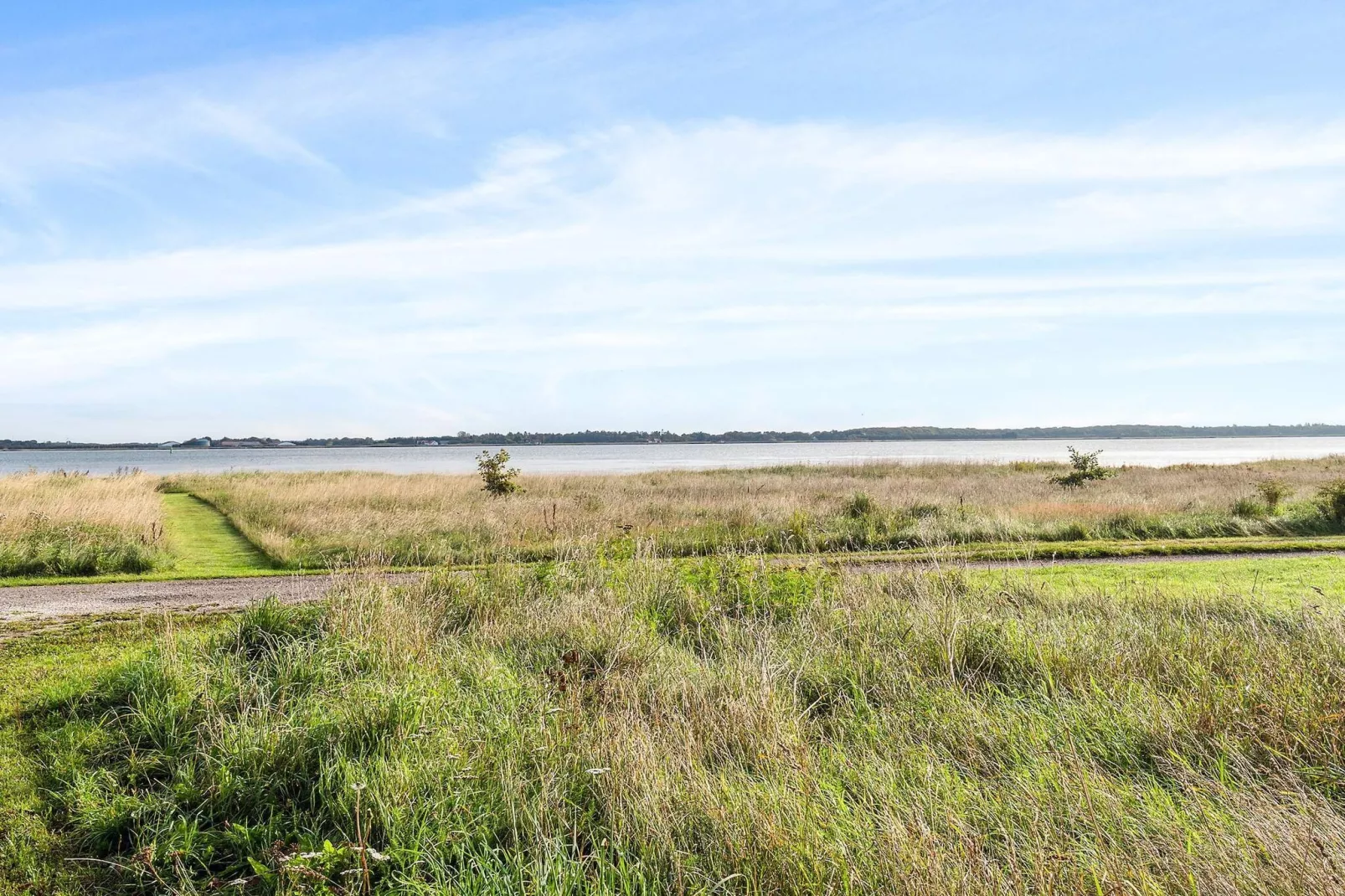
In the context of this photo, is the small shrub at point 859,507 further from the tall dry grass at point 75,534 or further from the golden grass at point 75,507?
the golden grass at point 75,507

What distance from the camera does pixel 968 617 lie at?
869 cm

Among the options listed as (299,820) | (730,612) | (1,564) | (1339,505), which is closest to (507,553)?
(730,612)

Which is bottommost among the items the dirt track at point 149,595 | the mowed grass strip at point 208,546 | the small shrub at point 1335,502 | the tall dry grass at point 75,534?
the mowed grass strip at point 208,546

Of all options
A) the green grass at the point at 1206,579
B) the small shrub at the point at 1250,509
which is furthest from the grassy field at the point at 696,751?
the small shrub at the point at 1250,509

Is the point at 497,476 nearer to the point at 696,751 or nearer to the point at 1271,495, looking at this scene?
the point at 1271,495

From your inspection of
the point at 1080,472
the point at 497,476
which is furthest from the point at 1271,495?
the point at 497,476

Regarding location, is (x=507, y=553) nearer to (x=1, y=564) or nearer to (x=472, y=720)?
(x=472, y=720)

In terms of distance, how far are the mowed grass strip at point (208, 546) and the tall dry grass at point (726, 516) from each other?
523 millimetres

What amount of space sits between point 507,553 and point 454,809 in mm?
7807

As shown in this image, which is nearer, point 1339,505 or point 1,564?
point 1,564

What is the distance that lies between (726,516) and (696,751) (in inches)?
660

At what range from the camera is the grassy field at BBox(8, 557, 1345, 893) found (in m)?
4.29

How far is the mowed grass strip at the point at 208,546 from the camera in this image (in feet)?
56.8

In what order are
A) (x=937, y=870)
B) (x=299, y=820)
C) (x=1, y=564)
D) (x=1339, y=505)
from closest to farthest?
1. (x=937, y=870)
2. (x=299, y=820)
3. (x=1, y=564)
4. (x=1339, y=505)
